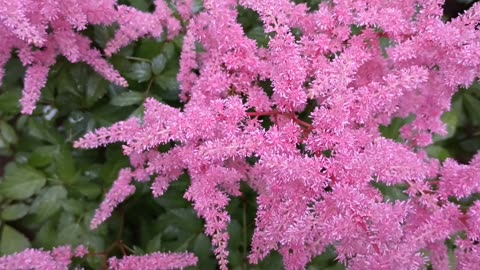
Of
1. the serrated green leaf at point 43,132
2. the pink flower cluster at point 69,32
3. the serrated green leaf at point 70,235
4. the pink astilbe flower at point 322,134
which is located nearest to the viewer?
the pink astilbe flower at point 322,134

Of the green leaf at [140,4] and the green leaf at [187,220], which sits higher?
the green leaf at [140,4]

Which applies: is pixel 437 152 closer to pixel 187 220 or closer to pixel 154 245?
pixel 187 220

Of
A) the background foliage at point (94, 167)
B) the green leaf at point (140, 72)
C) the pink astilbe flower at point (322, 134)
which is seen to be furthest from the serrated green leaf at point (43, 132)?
the pink astilbe flower at point (322, 134)

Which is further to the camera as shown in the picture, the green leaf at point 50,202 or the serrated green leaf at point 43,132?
the serrated green leaf at point 43,132

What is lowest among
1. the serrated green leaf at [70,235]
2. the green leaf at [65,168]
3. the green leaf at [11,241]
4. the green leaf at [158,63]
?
the green leaf at [11,241]

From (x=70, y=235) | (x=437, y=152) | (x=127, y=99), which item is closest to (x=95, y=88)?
(x=127, y=99)

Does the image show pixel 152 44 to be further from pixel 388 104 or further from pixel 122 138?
pixel 388 104

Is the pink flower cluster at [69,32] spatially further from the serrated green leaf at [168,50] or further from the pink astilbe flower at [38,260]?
the pink astilbe flower at [38,260]

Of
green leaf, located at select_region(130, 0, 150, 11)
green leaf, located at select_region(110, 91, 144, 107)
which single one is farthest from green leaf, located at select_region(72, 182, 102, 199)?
green leaf, located at select_region(130, 0, 150, 11)
